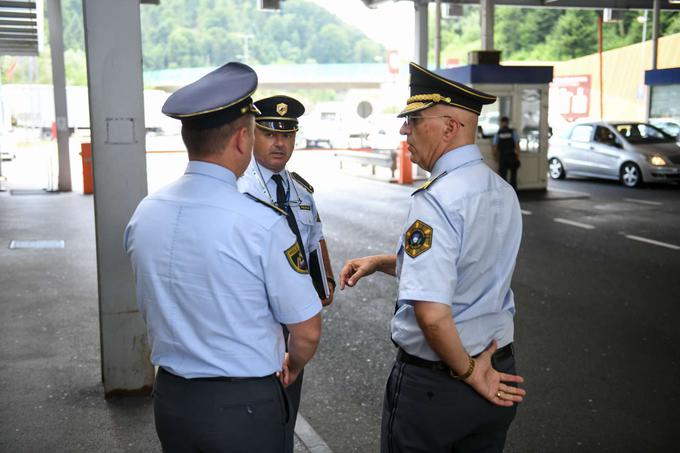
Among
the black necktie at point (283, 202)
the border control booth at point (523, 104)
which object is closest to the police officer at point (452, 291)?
the black necktie at point (283, 202)

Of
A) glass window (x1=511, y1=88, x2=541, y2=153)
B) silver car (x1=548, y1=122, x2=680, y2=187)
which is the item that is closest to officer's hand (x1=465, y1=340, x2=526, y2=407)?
glass window (x1=511, y1=88, x2=541, y2=153)

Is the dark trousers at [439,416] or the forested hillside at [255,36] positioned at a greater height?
the forested hillside at [255,36]

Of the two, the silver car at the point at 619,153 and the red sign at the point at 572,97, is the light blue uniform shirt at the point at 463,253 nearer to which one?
the silver car at the point at 619,153

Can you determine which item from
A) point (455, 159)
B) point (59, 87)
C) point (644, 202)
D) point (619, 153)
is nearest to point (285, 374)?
point (455, 159)

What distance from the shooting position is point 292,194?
4.04m

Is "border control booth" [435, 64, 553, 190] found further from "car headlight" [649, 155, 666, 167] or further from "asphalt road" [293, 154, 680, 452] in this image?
"asphalt road" [293, 154, 680, 452]

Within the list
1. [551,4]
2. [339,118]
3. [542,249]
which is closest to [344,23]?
[339,118]

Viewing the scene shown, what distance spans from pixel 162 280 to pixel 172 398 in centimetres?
39

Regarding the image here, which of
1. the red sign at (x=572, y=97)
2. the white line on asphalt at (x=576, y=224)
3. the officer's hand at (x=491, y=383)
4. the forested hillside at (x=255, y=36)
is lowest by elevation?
the white line on asphalt at (x=576, y=224)

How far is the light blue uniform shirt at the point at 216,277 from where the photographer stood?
2.29 m

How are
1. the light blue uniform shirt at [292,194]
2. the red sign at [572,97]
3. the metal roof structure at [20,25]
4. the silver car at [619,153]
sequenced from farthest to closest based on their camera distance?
the red sign at [572,97] < the silver car at [619,153] < the metal roof structure at [20,25] < the light blue uniform shirt at [292,194]

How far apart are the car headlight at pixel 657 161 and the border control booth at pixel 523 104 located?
2632mm

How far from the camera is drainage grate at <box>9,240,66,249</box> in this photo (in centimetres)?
1131

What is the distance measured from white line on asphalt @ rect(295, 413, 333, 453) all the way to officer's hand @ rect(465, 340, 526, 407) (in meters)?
2.12
